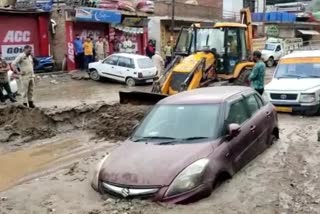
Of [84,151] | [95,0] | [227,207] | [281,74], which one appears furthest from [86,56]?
[227,207]

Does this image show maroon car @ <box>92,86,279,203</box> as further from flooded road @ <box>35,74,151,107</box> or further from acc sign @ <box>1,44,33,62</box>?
acc sign @ <box>1,44,33,62</box>

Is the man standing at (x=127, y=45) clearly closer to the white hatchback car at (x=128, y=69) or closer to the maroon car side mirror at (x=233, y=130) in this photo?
the white hatchback car at (x=128, y=69)

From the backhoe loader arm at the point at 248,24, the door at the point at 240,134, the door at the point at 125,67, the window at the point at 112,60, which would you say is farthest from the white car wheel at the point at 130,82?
the door at the point at 240,134

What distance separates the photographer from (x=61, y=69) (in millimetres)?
27688

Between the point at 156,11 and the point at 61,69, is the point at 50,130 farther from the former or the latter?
the point at 156,11

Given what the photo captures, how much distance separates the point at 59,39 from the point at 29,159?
60.6 feet

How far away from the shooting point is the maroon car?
616 centimetres

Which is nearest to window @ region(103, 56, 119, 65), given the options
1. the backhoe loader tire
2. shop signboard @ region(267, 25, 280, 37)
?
the backhoe loader tire

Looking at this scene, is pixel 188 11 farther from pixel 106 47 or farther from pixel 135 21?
pixel 106 47

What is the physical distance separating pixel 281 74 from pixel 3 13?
604 inches

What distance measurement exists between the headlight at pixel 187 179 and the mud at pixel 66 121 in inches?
223

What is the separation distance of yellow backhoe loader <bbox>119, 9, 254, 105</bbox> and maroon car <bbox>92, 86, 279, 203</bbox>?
21.7ft

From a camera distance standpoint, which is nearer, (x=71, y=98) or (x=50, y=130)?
(x=50, y=130)

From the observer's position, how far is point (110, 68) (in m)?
24.0
